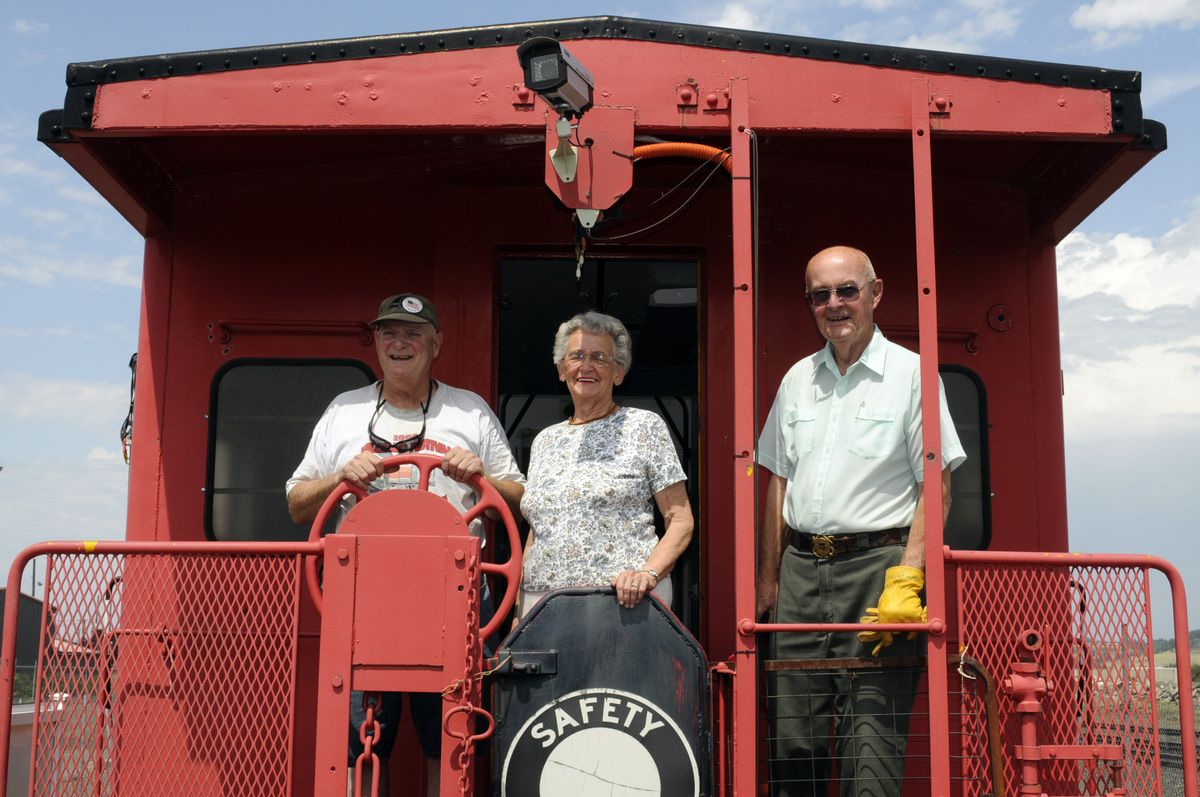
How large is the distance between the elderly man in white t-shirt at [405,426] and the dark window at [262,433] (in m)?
0.61

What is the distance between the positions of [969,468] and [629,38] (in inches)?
93.4

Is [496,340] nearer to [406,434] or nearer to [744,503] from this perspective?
[406,434]

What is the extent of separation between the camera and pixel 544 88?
3709mm

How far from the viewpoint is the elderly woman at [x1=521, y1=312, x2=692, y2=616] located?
397 cm

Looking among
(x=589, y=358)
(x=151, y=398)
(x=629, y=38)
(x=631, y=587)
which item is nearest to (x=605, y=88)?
(x=629, y=38)

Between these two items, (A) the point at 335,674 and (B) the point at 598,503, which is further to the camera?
(B) the point at 598,503

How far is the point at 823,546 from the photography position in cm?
386

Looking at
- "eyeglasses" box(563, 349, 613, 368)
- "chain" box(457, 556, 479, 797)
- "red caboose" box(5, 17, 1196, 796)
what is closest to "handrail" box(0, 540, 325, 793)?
"red caboose" box(5, 17, 1196, 796)

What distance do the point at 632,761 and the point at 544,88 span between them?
2.05m

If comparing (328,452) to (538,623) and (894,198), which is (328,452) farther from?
(894,198)

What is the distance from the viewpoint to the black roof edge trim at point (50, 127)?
13.9ft

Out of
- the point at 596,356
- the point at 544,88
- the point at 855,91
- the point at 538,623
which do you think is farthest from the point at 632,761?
the point at 855,91

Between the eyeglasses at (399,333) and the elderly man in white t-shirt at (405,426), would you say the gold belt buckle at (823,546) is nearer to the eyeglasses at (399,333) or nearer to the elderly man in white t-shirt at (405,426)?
the elderly man in white t-shirt at (405,426)

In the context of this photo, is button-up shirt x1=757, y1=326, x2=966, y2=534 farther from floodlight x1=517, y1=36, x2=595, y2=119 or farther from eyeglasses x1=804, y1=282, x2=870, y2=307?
floodlight x1=517, y1=36, x2=595, y2=119
